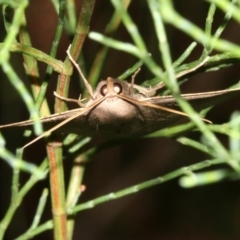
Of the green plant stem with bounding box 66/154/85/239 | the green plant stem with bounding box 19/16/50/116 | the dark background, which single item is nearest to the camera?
the green plant stem with bounding box 19/16/50/116

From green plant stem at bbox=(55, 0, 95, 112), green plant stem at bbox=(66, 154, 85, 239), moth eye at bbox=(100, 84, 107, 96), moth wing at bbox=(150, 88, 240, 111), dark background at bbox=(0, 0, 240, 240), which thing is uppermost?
dark background at bbox=(0, 0, 240, 240)

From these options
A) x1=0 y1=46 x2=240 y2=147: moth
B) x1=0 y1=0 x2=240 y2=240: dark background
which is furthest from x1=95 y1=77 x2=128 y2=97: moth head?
x1=0 y1=0 x2=240 y2=240: dark background

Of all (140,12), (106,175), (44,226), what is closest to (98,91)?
(44,226)

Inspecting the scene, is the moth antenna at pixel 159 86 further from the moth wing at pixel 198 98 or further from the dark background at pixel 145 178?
the dark background at pixel 145 178

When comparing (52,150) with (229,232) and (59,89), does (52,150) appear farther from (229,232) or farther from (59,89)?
(229,232)

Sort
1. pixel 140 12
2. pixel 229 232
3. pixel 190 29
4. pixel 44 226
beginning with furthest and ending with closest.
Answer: pixel 229 232 < pixel 140 12 < pixel 44 226 < pixel 190 29

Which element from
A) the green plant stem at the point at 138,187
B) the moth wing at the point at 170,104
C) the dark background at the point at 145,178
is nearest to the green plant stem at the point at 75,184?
the green plant stem at the point at 138,187

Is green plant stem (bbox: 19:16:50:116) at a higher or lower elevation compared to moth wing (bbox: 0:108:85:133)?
higher

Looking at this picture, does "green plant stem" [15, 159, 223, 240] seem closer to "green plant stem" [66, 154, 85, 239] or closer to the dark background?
"green plant stem" [66, 154, 85, 239]
